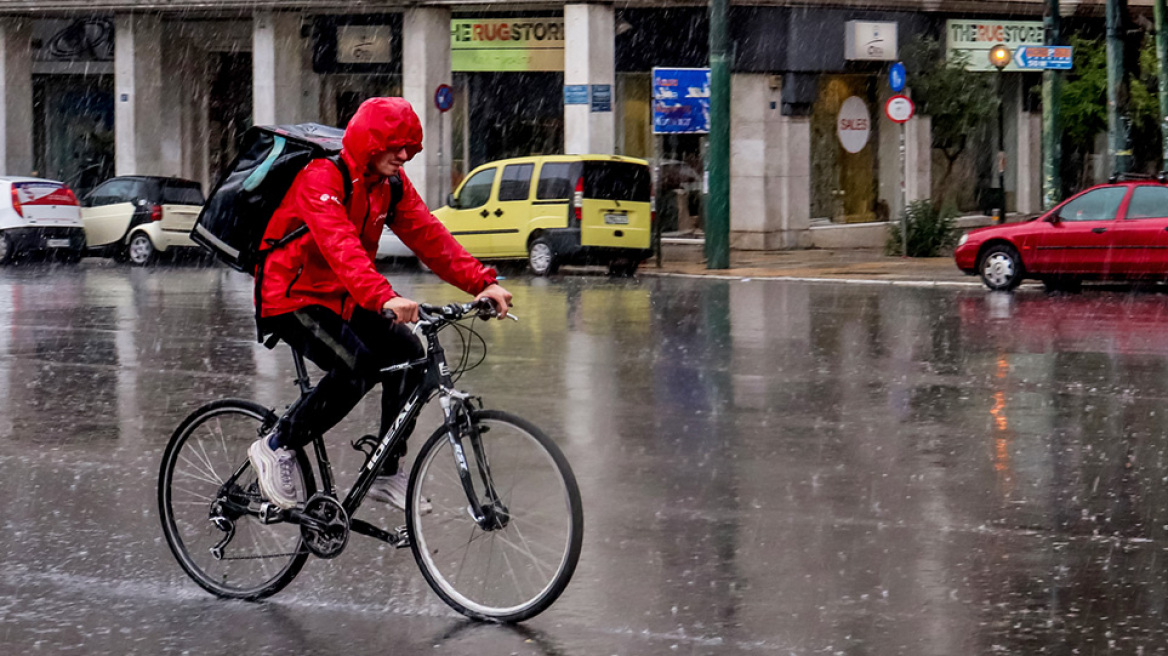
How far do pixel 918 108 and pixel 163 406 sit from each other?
2414cm

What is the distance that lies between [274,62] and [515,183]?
416 inches

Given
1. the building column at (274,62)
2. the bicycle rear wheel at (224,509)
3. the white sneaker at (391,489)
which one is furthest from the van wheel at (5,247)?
the white sneaker at (391,489)

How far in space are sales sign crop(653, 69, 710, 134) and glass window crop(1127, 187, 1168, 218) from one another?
8392 millimetres

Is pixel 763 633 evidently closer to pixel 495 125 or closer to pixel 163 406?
pixel 163 406

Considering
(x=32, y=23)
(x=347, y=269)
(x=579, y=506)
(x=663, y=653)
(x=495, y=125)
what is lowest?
(x=663, y=653)

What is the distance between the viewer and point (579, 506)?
216 inches

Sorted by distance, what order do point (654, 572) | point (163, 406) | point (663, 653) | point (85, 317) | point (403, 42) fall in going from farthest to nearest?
point (403, 42), point (85, 317), point (163, 406), point (654, 572), point (663, 653)

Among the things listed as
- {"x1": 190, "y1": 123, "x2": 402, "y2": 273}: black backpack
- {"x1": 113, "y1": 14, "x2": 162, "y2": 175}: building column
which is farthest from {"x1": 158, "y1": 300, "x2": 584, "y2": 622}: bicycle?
{"x1": 113, "y1": 14, "x2": 162, "y2": 175}: building column

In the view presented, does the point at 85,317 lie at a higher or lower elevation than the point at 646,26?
lower

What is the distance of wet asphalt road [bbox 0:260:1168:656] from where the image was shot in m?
5.76

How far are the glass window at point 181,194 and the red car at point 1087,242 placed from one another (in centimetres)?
1371

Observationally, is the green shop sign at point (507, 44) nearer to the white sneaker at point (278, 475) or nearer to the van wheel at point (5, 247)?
the van wheel at point (5, 247)

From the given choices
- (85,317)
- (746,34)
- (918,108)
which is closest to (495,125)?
(746,34)

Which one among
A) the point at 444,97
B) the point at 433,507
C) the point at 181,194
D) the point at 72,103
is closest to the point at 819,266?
the point at 444,97
